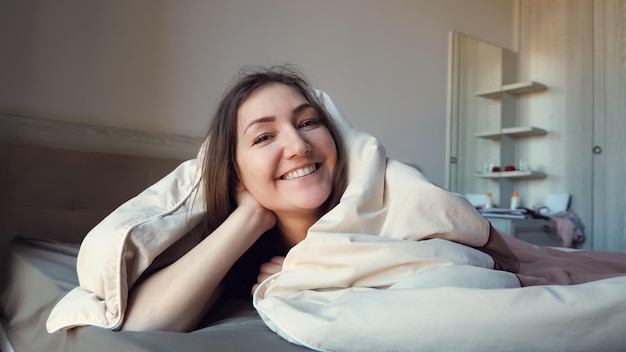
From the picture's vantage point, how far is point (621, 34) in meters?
2.85

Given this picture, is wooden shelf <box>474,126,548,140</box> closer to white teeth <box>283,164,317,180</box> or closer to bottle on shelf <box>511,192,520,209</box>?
bottle on shelf <box>511,192,520,209</box>

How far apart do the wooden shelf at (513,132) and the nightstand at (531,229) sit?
65 cm

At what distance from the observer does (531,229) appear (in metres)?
2.64

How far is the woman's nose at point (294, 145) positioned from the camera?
79cm

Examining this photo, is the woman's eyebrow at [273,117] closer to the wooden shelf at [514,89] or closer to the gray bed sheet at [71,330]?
the gray bed sheet at [71,330]

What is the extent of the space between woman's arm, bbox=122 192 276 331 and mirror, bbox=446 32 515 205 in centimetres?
236

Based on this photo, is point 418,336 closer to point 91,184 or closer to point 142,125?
point 91,184

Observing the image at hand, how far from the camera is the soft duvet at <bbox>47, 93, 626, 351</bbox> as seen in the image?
44 cm

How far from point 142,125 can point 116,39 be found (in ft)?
1.10

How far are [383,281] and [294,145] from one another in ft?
0.96

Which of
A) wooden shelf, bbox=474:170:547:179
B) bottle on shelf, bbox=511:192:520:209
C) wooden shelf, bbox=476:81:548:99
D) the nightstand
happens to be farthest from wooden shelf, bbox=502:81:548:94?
the nightstand

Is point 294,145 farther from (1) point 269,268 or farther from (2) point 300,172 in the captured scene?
(1) point 269,268

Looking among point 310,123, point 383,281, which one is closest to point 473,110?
point 310,123

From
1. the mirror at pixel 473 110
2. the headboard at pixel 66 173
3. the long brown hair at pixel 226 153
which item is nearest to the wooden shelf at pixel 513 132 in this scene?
the mirror at pixel 473 110
